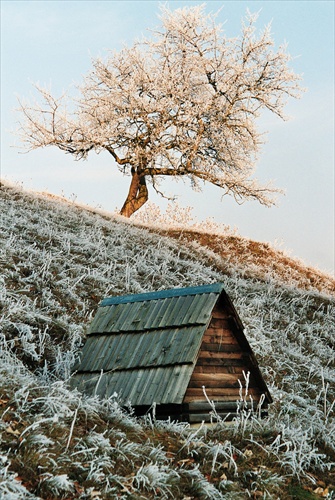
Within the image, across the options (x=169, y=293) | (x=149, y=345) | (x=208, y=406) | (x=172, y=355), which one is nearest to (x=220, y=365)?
(x=208, y=406)

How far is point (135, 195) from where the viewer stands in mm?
29734

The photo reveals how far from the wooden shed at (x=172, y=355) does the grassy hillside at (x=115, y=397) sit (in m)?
0.26

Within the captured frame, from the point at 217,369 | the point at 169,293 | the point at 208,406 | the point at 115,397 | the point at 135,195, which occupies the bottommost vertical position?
the point at 115,397

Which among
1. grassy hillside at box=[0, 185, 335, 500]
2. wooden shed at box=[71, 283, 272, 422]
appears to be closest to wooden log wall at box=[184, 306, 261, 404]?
wooden shed at box=[71, 283, 272, 422]

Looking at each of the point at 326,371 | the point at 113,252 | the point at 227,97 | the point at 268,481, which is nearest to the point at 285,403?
the point at 326,371

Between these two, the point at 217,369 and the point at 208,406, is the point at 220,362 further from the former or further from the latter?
the point at 208,406

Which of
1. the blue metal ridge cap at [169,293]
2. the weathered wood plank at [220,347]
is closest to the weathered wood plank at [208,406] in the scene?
the weathered wood plank at [220,347]

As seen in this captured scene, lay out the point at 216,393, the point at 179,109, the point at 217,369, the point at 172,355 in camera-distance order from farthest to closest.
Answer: the point at 179,109 → the point at 217,369 → the point at 216,393 → the point at 172,355

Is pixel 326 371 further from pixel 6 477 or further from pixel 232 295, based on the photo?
pixel 6 477

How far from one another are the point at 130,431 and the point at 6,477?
225cm

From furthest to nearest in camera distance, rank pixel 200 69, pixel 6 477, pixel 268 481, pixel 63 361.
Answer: pixel 200 69 → pixel 63 361 → pixel 268 481 → pixel 6 477

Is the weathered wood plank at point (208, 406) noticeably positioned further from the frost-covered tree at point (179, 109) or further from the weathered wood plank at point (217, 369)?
the frost-covered tree at point (179, 109)

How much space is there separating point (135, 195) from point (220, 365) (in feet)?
70.1

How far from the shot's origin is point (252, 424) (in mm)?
8734
